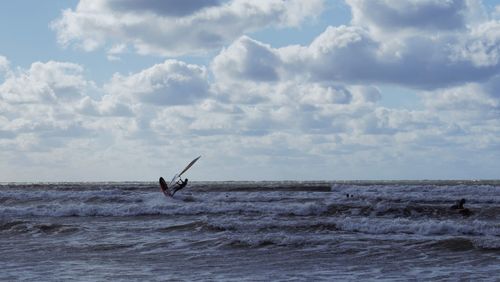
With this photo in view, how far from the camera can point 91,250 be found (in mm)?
19406

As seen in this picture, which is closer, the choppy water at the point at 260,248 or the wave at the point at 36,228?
the choppy water at the point at 260,248

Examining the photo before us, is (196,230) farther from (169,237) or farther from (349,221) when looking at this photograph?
(349,221)

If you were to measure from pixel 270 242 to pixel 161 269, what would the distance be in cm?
520

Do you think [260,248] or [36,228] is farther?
[36,228]

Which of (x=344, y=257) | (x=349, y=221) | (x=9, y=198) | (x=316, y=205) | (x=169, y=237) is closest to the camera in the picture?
(x=344, y=257)

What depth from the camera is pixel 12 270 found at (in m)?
15.7

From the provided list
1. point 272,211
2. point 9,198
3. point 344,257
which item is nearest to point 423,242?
point 344,257

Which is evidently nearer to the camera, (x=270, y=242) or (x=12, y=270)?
(x=12, y=270)

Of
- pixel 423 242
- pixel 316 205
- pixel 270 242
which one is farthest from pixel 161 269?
pixel 316 205

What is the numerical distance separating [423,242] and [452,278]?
540 centimetres

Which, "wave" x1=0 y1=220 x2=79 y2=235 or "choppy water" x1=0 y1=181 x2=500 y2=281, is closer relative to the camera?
"choppy water" x1=0 y1=181 x2=500 y2=281

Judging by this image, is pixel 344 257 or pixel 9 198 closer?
pixel 344 257

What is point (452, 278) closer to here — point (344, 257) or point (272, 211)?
point (344, 257)

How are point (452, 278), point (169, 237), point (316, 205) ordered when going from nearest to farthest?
point (452, 278) → point (169, 237) → point (316, 205)
